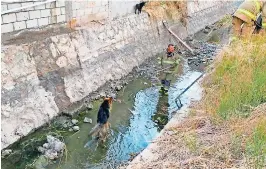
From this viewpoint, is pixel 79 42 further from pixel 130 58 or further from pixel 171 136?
pixel 171 136

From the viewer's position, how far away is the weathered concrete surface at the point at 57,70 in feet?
23.5

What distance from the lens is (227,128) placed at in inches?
227

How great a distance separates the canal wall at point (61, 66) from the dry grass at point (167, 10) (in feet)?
5.22

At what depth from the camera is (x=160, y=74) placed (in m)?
11.8

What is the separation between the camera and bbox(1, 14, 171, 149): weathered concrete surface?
23.5 feet

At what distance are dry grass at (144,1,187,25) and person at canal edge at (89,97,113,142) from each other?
739 cm

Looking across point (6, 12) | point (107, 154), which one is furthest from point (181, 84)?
point (6, 12)

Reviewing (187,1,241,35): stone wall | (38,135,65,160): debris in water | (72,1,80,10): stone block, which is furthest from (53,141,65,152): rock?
(187,1,241,35): stone wall

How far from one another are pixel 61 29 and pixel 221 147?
18.8ft

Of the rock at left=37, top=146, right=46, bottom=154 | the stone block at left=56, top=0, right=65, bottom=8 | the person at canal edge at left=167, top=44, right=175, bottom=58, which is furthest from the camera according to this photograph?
the person at canal edge at left=167, top=44, right=175, bottom=58

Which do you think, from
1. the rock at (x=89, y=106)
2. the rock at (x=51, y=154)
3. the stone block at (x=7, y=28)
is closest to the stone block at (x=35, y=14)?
the stone block at (x=7, y=28)

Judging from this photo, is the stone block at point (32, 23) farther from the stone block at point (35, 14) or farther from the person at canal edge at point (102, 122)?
the person at canal edge at point (102, 122)

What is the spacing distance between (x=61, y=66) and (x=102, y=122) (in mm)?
2060

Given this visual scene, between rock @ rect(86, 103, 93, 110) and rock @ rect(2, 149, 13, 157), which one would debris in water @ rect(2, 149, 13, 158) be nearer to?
rock @ rect(2, 149, 13, 157)
